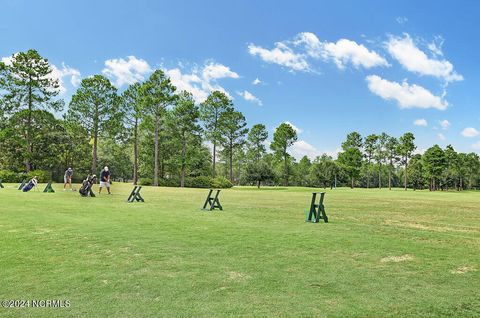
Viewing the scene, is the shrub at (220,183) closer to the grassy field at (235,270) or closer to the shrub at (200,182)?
the shrub at (200,182)

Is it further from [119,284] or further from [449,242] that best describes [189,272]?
[449,242]

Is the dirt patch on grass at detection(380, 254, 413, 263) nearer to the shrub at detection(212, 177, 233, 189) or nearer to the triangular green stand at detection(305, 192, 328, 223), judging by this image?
the triangular green stand at detection(305, 192, 328, 223)

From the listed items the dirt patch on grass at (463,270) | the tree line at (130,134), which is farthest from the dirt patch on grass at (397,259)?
the tree line at (130,134)

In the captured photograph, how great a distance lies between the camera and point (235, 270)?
6.01 m

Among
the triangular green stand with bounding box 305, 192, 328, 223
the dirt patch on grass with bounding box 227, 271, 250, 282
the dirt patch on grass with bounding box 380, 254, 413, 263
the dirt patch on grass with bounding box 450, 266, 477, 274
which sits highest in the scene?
the triangular green stand with bounding box 305, 192, 328, 223

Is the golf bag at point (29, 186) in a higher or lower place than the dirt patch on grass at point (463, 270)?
higher

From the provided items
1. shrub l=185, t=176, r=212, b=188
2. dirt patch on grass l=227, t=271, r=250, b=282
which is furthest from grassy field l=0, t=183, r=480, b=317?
shrub l=185, t=176, r=212, b=188

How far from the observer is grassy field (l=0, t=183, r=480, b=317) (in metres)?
4.46

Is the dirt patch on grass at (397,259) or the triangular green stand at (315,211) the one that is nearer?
the dirt patch on grass at (397,259)

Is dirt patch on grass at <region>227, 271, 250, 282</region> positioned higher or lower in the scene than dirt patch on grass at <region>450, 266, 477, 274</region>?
A: higher

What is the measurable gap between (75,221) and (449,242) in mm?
10745

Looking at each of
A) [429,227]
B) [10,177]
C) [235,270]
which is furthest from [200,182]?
[235,270]

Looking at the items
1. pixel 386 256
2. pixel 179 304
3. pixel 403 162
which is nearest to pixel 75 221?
pixel 179 304

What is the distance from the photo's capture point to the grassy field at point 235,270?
14.6ft
